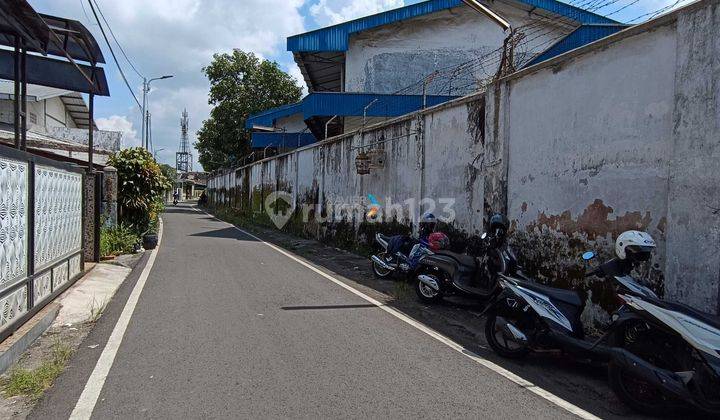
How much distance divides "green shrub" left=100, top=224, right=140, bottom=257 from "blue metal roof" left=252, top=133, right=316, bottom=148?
55.2 feet

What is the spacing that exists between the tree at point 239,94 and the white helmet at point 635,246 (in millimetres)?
40464

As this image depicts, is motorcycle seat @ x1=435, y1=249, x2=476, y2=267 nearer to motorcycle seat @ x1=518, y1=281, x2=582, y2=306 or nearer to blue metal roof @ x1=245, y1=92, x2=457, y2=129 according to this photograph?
motorcycle seat @ x1=518, y1=281, x2=582, y2=306

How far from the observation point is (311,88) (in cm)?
3309

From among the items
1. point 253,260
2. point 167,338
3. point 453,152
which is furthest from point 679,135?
point 253,260

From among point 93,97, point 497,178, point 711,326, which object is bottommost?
point 711,326

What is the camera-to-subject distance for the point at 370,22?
23000mm

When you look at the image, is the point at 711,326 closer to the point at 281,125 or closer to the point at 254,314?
the point at 254,314

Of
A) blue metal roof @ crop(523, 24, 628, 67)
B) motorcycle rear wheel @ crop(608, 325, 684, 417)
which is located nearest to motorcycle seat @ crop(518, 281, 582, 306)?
motorcycle rear wheel @ crop(608, 325, 684, 417)

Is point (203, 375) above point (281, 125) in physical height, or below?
below

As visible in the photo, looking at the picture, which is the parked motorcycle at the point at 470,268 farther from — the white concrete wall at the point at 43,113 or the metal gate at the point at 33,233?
the white concrete wall at the point at 43,113

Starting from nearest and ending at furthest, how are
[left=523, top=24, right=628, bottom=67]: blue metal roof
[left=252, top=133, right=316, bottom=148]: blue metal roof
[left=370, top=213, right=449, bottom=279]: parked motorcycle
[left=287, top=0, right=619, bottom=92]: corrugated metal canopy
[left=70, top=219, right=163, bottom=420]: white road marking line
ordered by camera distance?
1. [left=70, top=219, right=163, bottom=420]: white road marking line
2. [left=370, top=213, right=449, bottom=279]: parked motorcycle
3. [left=523, top=24, right=628, bottom=67]: blue metal roof
4. [left=287, top=0, right=619, bottom=92]: corrugated metal canopy
5. [left=252, top=133, right=316, bottom=148]: blue metal roof

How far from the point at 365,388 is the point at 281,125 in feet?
99.2

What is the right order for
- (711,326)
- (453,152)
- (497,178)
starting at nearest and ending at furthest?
(711,326)
(497,178)
(453,152)

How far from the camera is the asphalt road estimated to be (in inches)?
159
